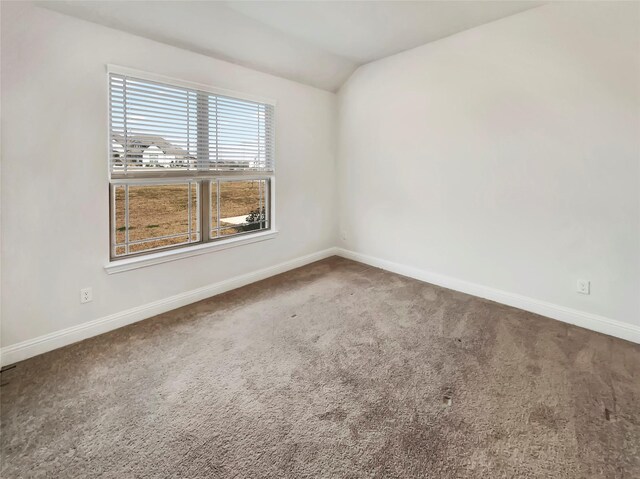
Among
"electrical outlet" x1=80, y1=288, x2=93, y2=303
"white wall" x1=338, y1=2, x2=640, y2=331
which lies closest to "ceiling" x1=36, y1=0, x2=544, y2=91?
"white wall" x1=338, y1=2, x2=640, y2=331

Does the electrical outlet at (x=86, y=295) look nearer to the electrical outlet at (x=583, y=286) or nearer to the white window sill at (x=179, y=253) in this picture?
the white window sill at (x=179, y=253)

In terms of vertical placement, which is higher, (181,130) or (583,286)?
(181,130)

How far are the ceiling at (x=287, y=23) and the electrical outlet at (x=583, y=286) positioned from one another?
2312 mm

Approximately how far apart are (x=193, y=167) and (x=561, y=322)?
141 inches

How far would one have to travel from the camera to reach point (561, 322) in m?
2.74

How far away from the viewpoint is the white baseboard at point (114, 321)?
7.12 feet

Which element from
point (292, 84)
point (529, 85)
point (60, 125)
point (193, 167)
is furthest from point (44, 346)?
point (529, 85)

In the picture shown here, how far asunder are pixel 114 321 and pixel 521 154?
3.77 m

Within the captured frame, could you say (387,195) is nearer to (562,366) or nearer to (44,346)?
(562,366)

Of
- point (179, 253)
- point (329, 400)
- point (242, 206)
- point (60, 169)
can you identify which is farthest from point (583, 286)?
point (60, 169)

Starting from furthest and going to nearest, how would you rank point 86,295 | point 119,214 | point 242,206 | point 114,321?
point 242,206
point 119,214
point 114,321
point 86,295

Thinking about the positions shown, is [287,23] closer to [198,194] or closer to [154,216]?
[198,194]

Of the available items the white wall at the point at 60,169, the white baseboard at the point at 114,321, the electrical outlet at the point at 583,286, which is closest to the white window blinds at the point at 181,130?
the white wall at the point at 60,169

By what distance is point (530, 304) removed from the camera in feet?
9.61
